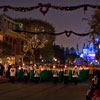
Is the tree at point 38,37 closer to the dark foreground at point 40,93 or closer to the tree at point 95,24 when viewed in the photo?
the tree at point 95,24

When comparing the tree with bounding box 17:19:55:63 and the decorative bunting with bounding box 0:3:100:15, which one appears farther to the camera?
the tree with bounding box 17:19:55:63

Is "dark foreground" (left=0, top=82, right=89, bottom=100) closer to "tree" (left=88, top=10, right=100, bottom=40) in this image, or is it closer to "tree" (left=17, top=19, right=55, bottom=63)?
"tree" (left=88, top=10, right=100, bottom=40)

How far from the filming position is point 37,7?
607 inches

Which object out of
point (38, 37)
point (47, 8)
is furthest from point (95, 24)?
point (38, 37)

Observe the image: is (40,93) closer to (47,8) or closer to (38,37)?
(47,8)

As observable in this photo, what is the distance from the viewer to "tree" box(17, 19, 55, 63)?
56.0 metres

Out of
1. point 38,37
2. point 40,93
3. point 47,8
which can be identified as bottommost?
point 40,93

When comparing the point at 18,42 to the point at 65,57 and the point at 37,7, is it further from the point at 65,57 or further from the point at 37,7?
the point at 65,57

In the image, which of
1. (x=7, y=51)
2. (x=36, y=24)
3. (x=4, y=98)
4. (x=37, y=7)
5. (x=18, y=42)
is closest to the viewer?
(x=4, y=98)

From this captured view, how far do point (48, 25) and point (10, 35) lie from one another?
18.5 metres

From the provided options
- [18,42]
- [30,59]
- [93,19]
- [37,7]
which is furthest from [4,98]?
[30,59]

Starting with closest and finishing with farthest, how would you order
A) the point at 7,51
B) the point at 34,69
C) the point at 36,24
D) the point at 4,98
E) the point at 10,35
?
the point at 4,98
the point at 34,69
the point at 7,51
the point at 10,35
the point at 36,24

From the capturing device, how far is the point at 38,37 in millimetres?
58125

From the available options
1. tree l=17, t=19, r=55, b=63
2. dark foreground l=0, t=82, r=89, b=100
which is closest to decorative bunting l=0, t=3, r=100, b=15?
dark foreground l=0, t=82, r=89, b=100
